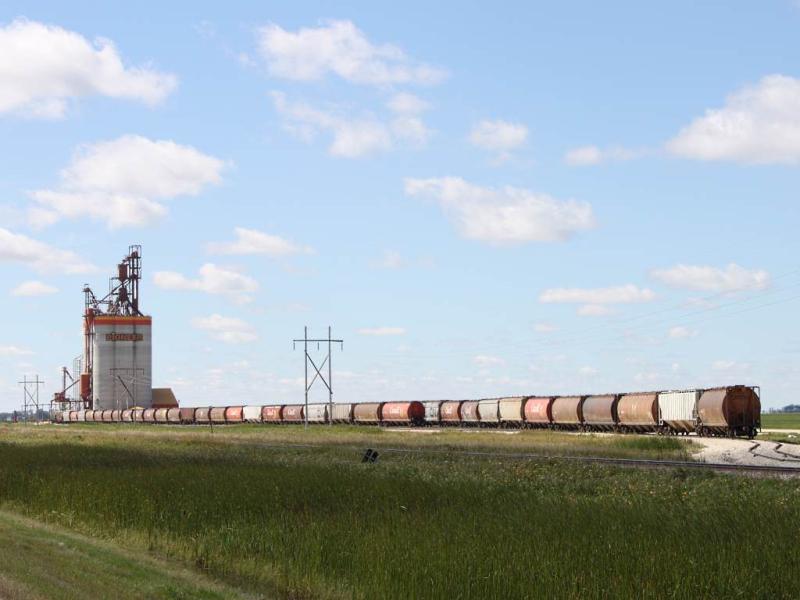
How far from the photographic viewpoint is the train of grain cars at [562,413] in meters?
59.0

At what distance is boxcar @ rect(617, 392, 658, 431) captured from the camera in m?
65.7

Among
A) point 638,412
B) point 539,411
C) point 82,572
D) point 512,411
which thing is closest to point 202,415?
point 512,411

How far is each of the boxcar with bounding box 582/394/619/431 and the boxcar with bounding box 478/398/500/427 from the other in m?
13.7

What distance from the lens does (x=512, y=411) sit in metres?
85.0

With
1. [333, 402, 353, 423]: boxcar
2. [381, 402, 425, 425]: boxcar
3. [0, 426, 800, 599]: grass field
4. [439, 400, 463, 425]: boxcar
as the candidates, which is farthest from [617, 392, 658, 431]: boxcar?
[333, 402, 353, 423]: boxcar

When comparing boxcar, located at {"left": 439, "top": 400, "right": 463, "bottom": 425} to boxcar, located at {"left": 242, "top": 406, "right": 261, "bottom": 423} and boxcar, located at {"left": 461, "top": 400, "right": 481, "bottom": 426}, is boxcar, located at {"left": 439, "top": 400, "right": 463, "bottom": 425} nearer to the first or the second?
boxcar, located at {"left": 461, "top": 400, "right": 481, "bottom": 426}

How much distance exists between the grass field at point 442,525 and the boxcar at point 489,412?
50201 millimetres

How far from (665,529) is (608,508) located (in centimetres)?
281

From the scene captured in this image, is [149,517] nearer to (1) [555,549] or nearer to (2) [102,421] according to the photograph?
(1) [555,549]

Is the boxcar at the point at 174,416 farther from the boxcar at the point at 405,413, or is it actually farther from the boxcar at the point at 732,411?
the boxcar at the point at 732,411

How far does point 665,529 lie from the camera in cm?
1958

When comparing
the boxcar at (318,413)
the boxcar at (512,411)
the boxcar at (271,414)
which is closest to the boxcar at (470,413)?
the boxcar at (512,411)

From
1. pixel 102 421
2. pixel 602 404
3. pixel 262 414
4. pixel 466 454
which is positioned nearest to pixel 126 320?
pixel 102 421

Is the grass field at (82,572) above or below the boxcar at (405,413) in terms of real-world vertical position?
below
